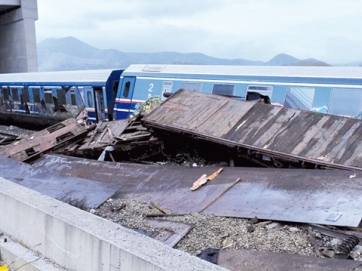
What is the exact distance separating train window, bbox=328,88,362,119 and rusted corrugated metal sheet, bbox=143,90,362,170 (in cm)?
246

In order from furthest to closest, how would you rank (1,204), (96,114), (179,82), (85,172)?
(96,114), (179,82), (85,172), (1,204)

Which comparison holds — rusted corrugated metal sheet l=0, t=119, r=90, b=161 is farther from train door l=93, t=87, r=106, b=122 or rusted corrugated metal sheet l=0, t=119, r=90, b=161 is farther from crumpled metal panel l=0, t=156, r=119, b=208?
train door l=93, t=87, r=106, b=122

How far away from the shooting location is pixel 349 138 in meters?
7.25

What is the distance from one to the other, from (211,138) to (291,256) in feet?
14.3

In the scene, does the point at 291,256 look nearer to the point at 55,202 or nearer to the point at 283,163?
the point at 55,202

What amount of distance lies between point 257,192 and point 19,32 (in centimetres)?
3225

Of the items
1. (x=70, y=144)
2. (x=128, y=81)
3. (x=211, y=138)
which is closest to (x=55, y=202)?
(x=211, y=138)

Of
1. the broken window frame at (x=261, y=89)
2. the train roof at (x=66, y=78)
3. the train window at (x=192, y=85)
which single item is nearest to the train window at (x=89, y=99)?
the train roof at (x=66, y=78)

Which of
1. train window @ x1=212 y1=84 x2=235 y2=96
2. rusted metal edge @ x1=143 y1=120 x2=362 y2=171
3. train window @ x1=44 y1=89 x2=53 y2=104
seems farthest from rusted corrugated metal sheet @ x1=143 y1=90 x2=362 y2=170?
train window @ x1=44 y1=89 x2=53 y2=104

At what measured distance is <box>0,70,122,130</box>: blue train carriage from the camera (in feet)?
54.5

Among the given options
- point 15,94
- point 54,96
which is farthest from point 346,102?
point 15,94

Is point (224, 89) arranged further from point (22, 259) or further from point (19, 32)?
point (19, 32)

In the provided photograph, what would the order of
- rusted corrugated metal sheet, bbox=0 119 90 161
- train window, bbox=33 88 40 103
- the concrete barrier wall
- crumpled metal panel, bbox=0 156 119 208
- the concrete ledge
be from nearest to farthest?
1. the concrete barrier wall
2. the concrete ledge
3. crumpled metal panel, bbox=0 156 119 208
4. rusted corrugated metal sheet, bbox=0 119 90 161
5. train window, bbox=33 88 40 103

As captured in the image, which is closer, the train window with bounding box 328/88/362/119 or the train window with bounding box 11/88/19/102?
the train window with bounding box 328/88/362/119
